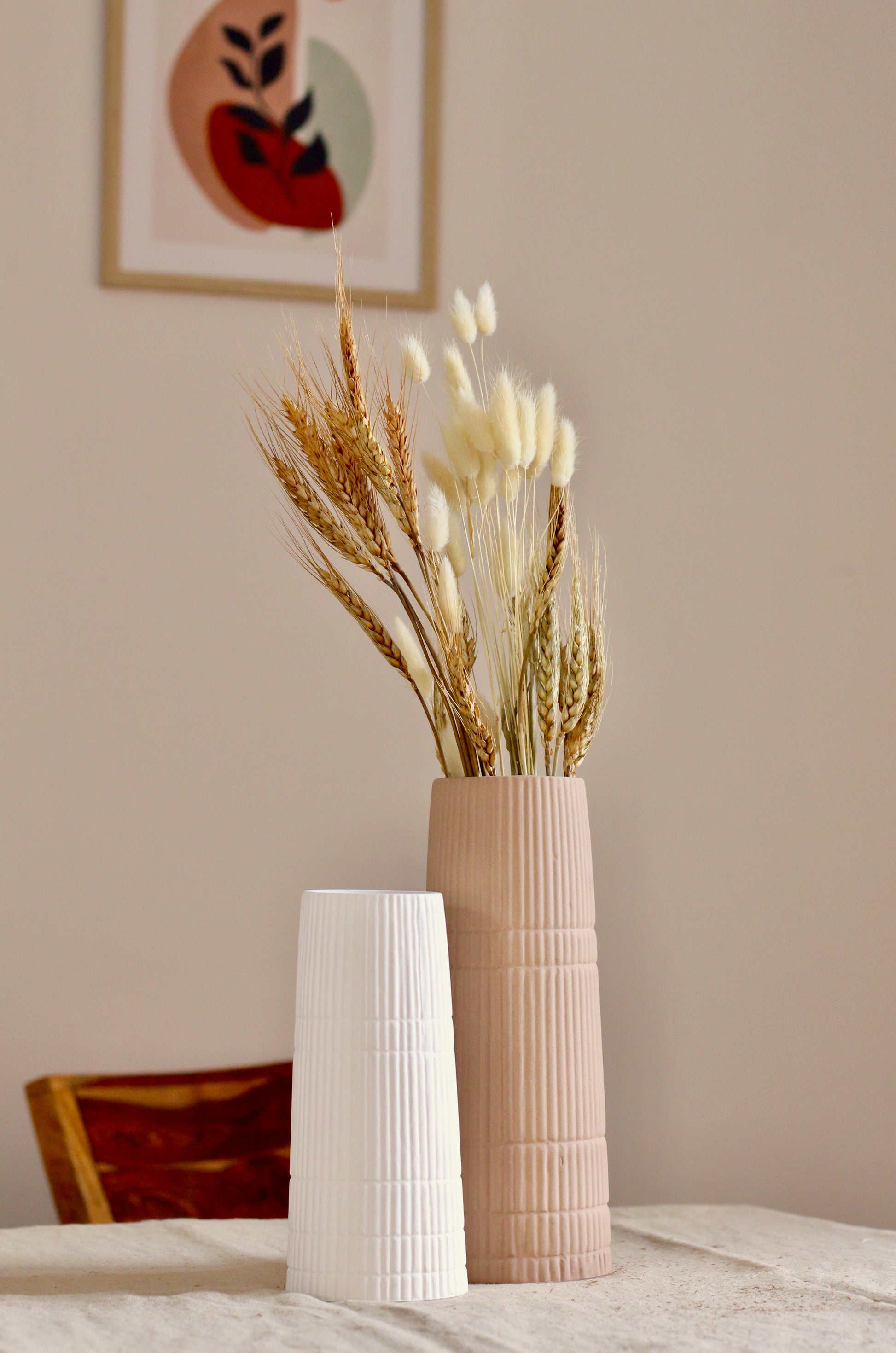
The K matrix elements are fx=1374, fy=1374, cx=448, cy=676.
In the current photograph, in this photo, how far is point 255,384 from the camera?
1446mm

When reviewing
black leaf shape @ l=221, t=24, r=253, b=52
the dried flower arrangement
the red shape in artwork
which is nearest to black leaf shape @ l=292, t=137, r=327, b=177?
the red shape in artwork

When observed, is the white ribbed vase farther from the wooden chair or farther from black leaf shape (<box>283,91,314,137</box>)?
black leaf shape (<box>283,91,314,137</box>)

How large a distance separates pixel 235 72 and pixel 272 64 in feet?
0.14

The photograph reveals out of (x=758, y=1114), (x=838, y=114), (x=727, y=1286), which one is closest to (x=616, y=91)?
(x=838, y=114)

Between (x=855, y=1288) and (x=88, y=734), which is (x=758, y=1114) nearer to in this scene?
(x=855, y=1288)

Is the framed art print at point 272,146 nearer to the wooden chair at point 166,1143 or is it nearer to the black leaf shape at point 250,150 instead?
the black leaf shape at point 250,150

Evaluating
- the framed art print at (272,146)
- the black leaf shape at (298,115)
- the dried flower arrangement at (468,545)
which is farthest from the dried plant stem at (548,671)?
the black leaf shape at (298,115)

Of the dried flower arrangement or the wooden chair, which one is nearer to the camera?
the dried flower arrangement

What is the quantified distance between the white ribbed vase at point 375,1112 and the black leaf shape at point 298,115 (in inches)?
39.0

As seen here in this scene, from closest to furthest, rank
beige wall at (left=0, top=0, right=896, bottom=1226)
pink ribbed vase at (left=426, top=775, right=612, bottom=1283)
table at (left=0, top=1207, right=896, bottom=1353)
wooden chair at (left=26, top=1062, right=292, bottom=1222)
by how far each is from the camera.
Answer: table at (left=0, top=1207, right=896, bottom=1353) → pink ribbed vase at (left=426, top=775, right=612, bottom=1283) → wooden chair at (left=26, top=1062, right=292, bottom=1222) → beige wall at (left=0, top=0, right=896, bottom=1226)

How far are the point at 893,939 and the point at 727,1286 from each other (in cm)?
78

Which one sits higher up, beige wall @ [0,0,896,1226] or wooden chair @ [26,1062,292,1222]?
beige wall @ [0,0,896,1226]

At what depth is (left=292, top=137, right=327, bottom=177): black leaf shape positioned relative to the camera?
4.84 ft

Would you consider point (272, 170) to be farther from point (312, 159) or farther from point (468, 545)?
point (468, 545)
